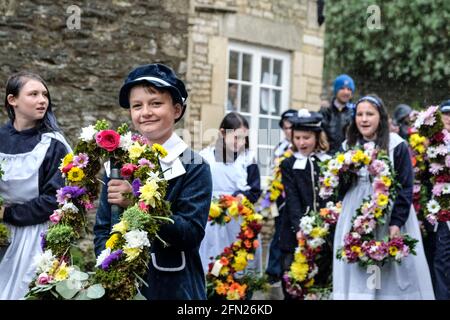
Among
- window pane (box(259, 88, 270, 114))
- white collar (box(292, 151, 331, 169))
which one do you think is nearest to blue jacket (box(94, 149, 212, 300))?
white collar (box(292, 151, 331, 169))

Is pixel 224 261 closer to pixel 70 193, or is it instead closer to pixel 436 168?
pixel 436 168

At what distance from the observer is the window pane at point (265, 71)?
13656mm

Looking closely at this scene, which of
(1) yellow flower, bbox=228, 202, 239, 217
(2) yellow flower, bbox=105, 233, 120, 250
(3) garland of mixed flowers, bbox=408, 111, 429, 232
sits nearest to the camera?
(2) yellow flower, bbox=105, 233, 120, 250

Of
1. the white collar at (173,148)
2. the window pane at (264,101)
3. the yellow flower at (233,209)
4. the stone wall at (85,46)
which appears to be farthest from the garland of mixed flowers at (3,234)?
the window pane at (264,101)

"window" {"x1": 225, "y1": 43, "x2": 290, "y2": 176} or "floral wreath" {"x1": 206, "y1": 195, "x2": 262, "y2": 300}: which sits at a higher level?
"window" {"x1": 225, "y1": 43, "x2": 290, "y2": 176}

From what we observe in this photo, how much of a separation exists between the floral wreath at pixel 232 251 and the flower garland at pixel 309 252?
1.39 feet

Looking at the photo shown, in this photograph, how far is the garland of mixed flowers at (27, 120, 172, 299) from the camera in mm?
3635

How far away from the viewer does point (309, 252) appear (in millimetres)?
8188

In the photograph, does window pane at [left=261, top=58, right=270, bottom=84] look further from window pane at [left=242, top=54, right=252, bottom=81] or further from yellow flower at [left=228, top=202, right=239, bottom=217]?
yellow flower at [left=228, top=202, right=239, bottom=217]

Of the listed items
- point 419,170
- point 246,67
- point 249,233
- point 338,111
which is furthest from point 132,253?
point 246,67

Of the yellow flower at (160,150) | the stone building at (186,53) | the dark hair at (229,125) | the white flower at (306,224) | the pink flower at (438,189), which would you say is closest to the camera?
the yellow flower at (160,150)

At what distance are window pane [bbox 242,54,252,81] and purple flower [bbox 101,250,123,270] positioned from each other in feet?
32.2

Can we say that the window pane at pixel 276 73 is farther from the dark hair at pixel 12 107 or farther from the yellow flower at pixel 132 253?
the yellow flower at pixel 132 253
